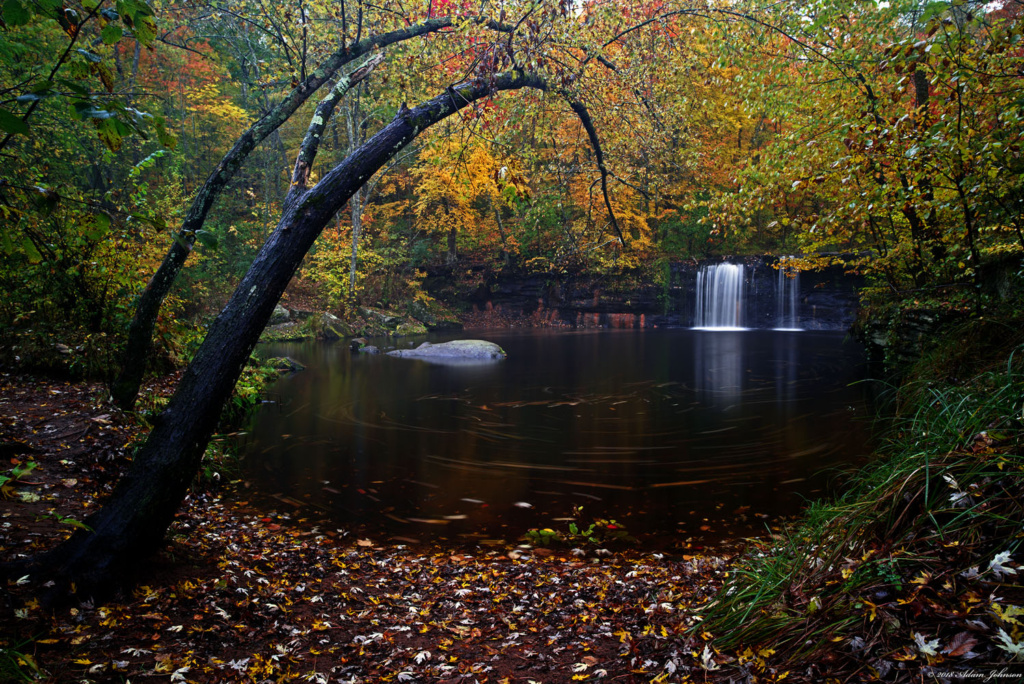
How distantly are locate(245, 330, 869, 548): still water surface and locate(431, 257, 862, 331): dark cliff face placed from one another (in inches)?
456

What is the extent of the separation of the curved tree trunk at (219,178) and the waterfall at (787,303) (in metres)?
26.2

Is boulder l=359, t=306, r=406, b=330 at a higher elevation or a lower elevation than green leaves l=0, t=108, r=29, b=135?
lower

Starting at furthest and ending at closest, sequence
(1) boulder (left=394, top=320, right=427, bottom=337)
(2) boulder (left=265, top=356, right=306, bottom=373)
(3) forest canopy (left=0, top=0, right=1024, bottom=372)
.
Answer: (1) boulder (left=394, top=320, right=427, bottom=337) → (2) boulder (left=265, top=356, right=306, bottom=373) → (3) forest canopy (left=0, top=0, right=1024, bottom=372)

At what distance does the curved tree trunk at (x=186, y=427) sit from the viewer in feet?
10.8

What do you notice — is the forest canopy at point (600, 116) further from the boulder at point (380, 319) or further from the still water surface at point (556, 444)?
the boulder at point (380, 319)

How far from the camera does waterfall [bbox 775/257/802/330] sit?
2772 cm

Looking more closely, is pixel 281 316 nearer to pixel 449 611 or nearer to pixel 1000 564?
pixel 449 611

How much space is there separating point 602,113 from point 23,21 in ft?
19.9

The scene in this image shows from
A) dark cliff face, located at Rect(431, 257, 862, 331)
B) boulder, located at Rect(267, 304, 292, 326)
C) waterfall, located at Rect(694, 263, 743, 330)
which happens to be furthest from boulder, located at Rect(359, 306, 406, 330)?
waterfall, located at Rect(694, 263, 743, 330)

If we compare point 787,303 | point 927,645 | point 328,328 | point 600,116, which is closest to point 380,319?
point 328,328

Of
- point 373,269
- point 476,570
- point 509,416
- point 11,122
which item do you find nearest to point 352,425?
point 509,416

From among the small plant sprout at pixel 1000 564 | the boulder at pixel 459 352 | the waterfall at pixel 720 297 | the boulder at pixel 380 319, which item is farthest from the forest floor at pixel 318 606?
the waterfall at pixel 720 297

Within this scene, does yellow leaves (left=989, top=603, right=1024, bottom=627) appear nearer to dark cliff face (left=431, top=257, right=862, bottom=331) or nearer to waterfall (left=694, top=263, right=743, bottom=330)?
dark cliff face (left=431, top=257, right=862, bottom=331)

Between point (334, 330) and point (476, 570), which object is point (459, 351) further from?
point (476, 570)
